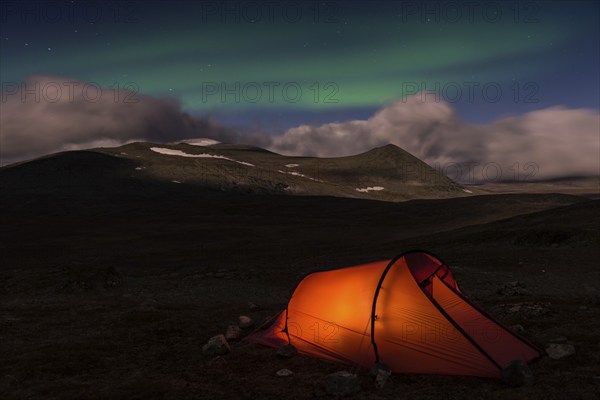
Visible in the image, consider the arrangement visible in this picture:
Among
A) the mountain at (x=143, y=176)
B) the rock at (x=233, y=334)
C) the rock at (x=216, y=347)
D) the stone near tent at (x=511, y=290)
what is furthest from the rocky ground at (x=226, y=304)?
the mountain at (x=143, y=176)

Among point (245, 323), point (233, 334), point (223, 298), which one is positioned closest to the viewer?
point (233, 334)

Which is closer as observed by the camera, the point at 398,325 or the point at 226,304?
the point at 398,325

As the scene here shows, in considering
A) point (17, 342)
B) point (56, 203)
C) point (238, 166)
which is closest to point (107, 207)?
point (56, 203)

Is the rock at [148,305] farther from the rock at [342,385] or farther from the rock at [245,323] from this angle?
the rock at [342,385]

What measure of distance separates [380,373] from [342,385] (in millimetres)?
906

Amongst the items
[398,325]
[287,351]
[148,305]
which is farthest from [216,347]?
[148,305]

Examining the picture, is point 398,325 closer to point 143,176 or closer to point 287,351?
point 287,351

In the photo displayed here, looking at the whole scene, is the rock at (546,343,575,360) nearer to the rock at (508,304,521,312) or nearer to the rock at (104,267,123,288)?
the rock at (508,304,521,312)

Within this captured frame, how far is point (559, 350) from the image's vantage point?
9.30 meters

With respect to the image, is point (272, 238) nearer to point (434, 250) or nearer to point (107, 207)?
point (434, 250)

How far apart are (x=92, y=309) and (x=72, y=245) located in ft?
101

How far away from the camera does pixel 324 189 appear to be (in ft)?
488

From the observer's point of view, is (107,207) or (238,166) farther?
(238,166)

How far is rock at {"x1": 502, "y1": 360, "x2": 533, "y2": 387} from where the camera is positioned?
793cm
